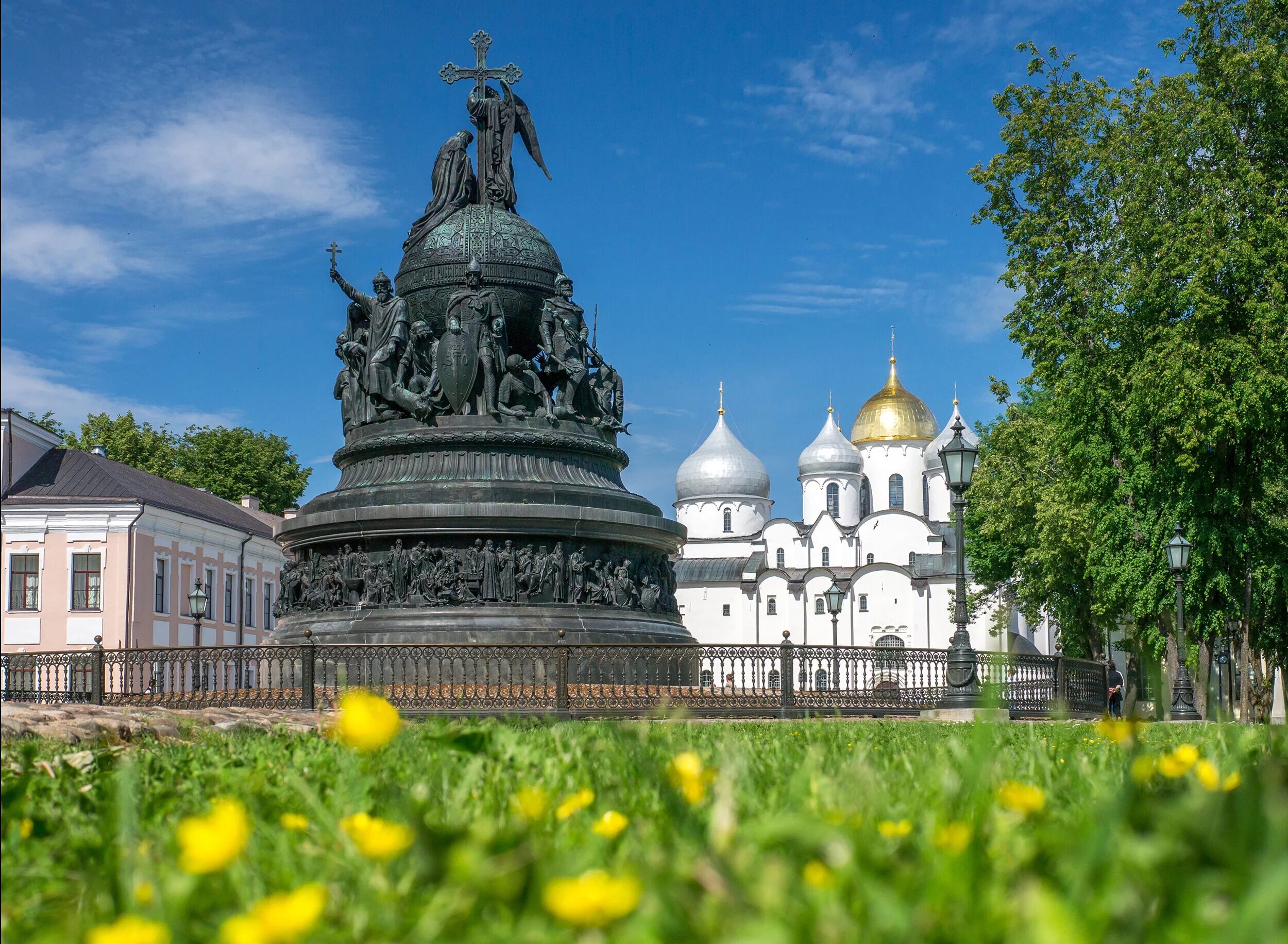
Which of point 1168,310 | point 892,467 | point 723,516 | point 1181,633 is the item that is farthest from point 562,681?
point 892,467

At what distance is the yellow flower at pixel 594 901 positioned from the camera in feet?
3.76

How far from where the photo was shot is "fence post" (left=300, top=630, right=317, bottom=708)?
55.6 ft

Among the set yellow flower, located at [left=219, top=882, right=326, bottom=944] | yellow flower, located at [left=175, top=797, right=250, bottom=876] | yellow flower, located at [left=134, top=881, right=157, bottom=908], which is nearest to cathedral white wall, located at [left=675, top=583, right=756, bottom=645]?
yellow flower, located at [left=134, top=881, right=157, bottom=908]

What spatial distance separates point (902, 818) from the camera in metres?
2.55

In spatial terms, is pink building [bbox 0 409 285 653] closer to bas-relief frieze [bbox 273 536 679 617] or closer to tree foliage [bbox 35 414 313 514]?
tree foliage [bbox 35 414 313 514]

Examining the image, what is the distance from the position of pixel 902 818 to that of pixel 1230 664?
26050mm

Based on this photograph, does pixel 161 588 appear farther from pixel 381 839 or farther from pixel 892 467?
pixel 892 467

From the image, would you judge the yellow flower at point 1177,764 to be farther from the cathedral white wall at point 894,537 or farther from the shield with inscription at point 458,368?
the cathedral white wall at point 894,537

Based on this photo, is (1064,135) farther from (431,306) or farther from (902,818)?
(902,818)

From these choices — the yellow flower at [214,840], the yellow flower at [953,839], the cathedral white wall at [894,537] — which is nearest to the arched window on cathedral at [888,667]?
the yellow flower at [953,839]

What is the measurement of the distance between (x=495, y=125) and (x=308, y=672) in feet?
40.2

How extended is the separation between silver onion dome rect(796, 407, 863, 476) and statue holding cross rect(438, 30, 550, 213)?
69.9 metres

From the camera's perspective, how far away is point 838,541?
87.2m

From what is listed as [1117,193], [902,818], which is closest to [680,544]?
[1117,193]
